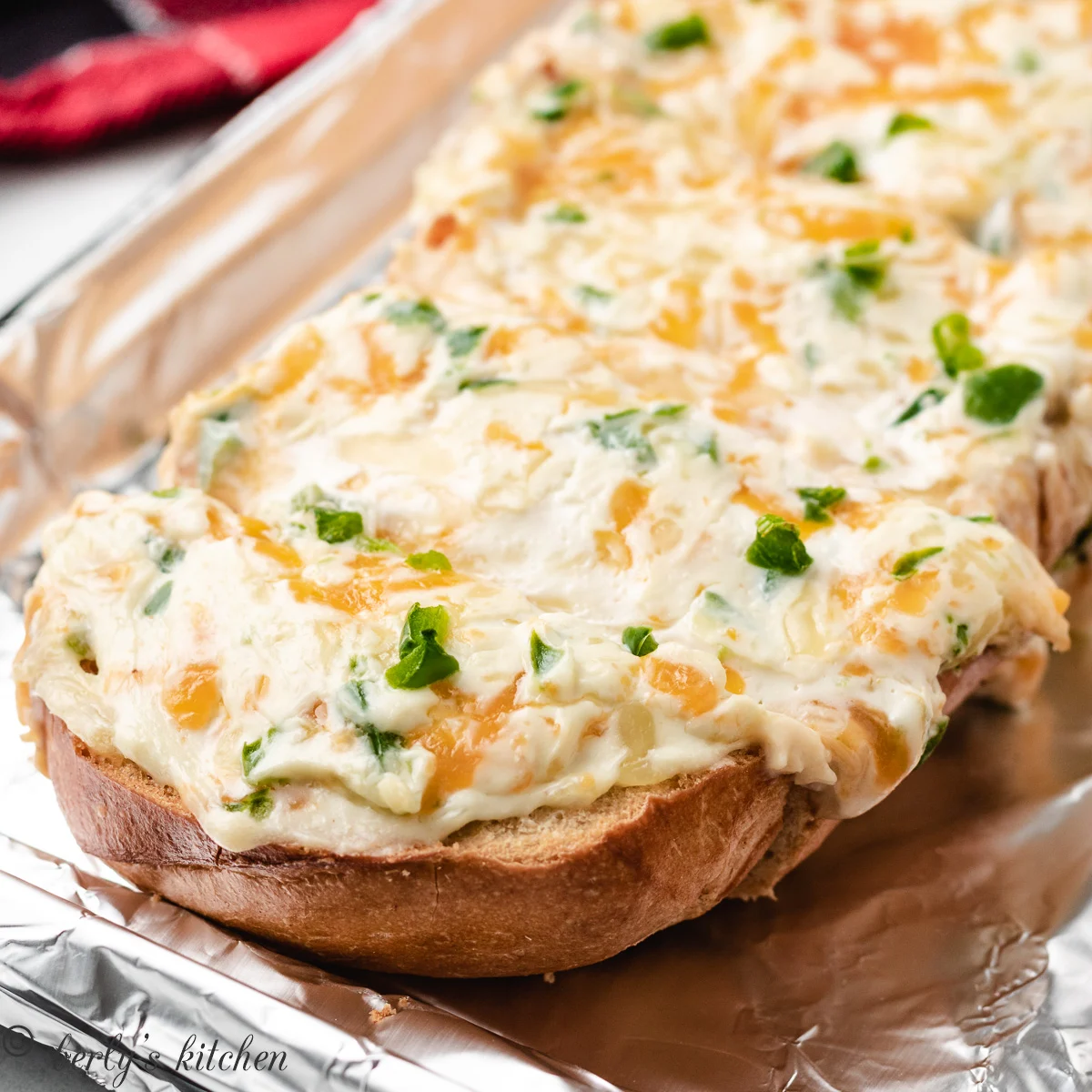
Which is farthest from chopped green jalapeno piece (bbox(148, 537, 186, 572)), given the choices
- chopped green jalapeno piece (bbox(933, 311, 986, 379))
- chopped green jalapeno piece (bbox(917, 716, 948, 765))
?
chopped green jalapeno piece (bbox(933, 311, 986, 379))

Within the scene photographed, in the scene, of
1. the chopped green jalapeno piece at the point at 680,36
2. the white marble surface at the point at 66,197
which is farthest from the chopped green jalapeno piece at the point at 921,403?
Result: the white marble surface at the point at 66,197

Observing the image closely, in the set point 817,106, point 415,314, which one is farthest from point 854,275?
point 415,314

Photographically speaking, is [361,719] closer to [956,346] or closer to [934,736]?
[934,736]

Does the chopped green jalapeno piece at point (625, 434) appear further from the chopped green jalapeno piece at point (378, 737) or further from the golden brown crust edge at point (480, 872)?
the chopped green jalapeno piece at point (378, 737)

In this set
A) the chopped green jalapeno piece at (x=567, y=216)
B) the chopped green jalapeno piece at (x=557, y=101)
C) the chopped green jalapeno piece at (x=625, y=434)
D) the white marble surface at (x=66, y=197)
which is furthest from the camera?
the white marble surface at (x=66, y=197)

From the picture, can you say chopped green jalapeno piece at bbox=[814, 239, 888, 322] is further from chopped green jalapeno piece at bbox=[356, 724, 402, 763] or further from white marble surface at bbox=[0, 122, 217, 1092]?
white marble surface at bbox=[0, 122, 217, 1092]

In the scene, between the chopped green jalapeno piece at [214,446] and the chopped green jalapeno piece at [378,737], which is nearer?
the chopped green jalapeno piece at [378,737]

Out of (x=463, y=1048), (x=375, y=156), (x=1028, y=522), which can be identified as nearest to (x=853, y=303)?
(x=1028, y=522)
